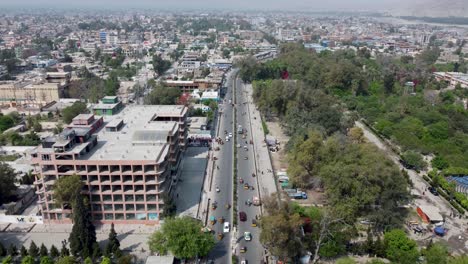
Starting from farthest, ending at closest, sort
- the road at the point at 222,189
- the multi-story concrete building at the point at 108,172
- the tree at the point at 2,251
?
1. the multi-story concrete building at the point at 108,172
2. the road at the point at 222,189
3. the tree at the point at 2,251

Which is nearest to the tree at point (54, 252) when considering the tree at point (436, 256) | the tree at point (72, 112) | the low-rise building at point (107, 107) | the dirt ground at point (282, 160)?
the low-rise building at point (107, 107)

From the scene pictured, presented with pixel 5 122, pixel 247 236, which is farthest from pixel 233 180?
pixel 5 122

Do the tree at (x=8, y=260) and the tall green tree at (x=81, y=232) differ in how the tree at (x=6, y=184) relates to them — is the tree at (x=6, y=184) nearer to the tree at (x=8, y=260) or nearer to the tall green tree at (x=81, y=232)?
the tree at (x=8, y=260)

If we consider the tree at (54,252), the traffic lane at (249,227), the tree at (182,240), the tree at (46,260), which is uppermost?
the tree at (182,240)

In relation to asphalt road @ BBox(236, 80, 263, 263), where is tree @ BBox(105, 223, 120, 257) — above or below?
above

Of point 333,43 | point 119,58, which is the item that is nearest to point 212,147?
point 119,58

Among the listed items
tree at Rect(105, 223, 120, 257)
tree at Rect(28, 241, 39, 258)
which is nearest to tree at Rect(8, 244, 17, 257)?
tree at Rect(28, 241, 39, 258)

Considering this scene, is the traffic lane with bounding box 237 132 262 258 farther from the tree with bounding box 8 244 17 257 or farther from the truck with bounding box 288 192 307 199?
the tree with bounding box 8 244 17 257
